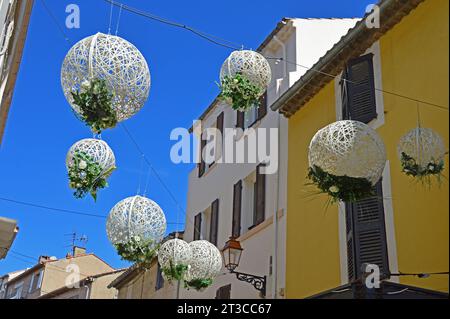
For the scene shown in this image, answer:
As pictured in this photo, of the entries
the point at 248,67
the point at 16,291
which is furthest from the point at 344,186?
the point at 16,291

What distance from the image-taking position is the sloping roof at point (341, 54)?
337 inches

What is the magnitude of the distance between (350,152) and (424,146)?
95 centimetres

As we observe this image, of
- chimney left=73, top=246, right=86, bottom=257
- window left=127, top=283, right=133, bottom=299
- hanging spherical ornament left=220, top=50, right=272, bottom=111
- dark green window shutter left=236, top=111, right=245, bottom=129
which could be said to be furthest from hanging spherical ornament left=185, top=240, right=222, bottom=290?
chimney left=73, top=246, right=86, bottom=257

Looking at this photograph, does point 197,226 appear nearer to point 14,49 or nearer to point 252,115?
point 252,115

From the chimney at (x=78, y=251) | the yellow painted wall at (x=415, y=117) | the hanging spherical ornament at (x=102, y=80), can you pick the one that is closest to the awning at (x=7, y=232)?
the hanging spherical ornament at (x=102, y=80)

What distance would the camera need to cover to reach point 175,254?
885 centimetres

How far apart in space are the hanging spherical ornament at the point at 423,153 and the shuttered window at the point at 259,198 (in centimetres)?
537

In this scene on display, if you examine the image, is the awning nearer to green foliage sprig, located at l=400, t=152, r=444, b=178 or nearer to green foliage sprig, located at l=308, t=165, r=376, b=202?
green foliage sprig, located at l=308, t=165, r=376, b=202

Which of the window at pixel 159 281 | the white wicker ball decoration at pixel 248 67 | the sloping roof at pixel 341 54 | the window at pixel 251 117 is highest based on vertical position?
the window at pixel 251 117

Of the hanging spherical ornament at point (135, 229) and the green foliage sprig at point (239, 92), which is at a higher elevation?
the green foliage sprig at point (239, 92)

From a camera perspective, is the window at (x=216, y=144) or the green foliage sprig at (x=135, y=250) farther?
the window at (x=216, y=144)

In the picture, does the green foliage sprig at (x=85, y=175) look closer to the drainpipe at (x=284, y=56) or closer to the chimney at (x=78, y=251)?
the drainpipe at (x=284, y=56)
